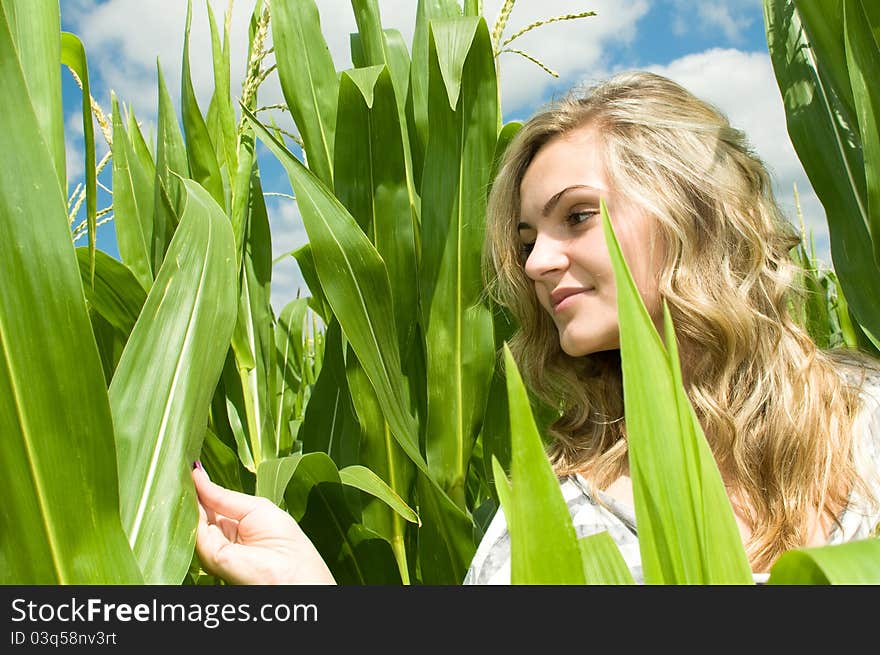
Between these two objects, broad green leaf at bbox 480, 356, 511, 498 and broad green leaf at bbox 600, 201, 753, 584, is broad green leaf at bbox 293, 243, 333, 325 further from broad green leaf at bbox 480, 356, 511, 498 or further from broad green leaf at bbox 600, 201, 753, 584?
broad green leaf at bbox 600, 201, 753, 584

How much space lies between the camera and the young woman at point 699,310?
2.81ft

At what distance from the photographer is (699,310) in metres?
0.90

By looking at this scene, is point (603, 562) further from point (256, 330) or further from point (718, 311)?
point (256, 330)

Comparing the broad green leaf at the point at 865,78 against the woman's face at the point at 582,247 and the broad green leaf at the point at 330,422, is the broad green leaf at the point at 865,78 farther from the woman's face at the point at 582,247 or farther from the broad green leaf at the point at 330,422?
the broad green leaf at the point at 330,422

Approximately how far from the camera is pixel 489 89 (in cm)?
92

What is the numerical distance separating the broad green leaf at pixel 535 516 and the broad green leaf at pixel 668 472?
0.11ft

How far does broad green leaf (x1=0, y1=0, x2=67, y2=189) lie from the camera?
1.65ft

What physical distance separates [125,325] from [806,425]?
2.78ft

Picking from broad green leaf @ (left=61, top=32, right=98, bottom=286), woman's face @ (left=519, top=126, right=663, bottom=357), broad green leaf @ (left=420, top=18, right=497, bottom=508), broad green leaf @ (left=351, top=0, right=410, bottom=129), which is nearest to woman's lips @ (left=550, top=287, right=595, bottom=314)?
woman's face @ (left=519, top=126, right=663, bottom=357)

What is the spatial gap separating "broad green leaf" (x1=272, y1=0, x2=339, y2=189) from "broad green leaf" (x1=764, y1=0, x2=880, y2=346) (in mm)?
562

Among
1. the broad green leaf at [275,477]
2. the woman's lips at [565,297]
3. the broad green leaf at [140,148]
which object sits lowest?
the broad green leaf at [275,477]

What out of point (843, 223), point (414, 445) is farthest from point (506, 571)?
point (843, 223)

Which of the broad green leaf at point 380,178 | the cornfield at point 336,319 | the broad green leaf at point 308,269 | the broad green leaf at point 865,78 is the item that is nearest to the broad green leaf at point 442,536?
the cornfield at point 336,319

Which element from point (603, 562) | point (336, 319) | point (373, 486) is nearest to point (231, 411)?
point (336, 319)
